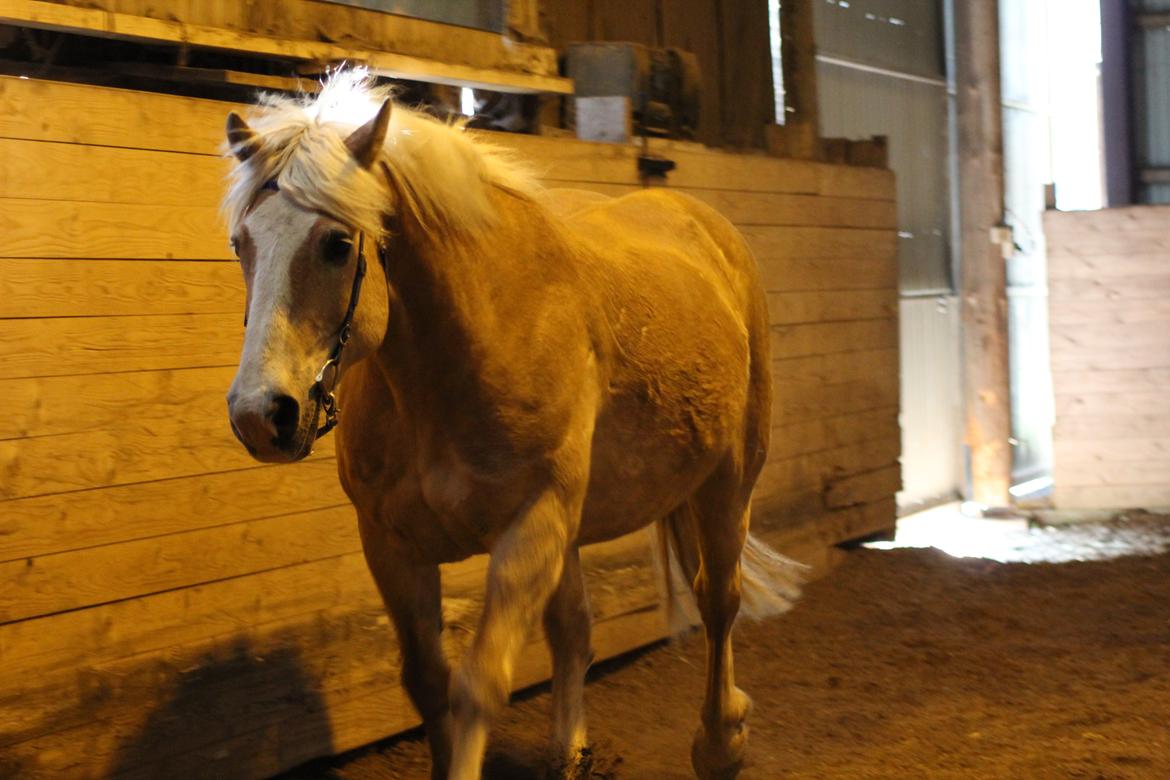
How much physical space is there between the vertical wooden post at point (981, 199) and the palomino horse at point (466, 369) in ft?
20.4

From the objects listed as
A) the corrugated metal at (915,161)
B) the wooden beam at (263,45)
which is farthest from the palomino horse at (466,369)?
the corrugated metal at (915,161)

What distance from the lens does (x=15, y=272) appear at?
9.60 feet

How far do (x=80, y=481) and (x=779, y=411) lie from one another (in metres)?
3.43

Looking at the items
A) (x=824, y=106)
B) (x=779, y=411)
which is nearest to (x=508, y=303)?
(x=779, y=411)

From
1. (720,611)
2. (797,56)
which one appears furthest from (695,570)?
(797,56)

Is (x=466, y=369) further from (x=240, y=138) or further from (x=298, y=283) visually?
(x=240, y=138)

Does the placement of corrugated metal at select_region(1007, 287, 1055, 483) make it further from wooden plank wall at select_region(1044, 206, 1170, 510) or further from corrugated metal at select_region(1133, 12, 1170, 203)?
wooden plank wall at select_region(1044, 206, 1170, 510)

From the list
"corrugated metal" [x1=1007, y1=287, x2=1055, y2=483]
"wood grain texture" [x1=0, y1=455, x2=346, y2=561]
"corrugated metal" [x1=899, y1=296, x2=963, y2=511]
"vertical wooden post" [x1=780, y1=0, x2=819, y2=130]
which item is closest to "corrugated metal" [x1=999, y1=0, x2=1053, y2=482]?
"corrugated metal" [x1=1007, y1=287, x2=1055, y2=483]

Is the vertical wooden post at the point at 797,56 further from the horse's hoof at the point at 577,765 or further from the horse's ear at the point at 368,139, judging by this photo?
the horse's ear at the point at 368,139

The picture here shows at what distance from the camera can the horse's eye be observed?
230 centimetres

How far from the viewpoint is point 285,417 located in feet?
7.18

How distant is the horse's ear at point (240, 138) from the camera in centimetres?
239

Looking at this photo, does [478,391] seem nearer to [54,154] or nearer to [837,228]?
[54,154]

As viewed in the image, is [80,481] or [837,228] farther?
[837,228]
